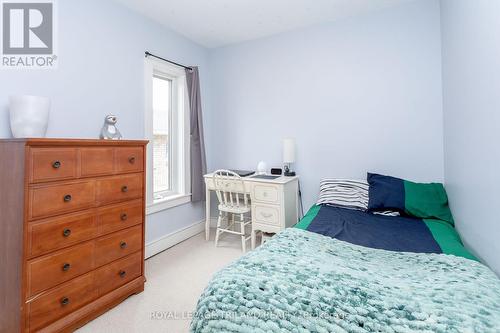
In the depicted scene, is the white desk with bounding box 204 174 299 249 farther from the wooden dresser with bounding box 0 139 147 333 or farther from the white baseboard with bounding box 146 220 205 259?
the wooden dresser with bounding box 0 139 147 333

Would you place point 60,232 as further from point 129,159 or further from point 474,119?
point 474,119

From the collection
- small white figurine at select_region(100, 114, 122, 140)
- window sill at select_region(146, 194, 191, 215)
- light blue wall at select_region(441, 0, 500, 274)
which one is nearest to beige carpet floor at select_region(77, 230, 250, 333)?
window sill at select_region(146, 194, 191, 215)

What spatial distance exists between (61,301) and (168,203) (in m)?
1.51

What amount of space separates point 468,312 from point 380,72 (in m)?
2.39

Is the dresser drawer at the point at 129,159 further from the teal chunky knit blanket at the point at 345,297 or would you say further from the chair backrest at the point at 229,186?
the teal chunky knit blanket at the point at 345,297

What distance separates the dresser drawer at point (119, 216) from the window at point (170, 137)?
0.89 meters

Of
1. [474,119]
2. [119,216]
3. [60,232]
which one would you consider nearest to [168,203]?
[119,216]

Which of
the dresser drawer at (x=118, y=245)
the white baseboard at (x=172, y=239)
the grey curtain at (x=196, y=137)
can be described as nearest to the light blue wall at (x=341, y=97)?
the grey curtain at (x=196, y=137)

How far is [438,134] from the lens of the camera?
2.41 meters

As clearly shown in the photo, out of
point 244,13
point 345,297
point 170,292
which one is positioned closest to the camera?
point 345,297

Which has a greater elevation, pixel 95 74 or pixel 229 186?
pixel 95 74

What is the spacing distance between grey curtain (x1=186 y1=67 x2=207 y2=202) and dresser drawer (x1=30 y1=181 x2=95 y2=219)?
1.63m

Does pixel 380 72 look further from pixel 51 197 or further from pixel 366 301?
pixel 51 197

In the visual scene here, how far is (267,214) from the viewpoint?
109 inches
